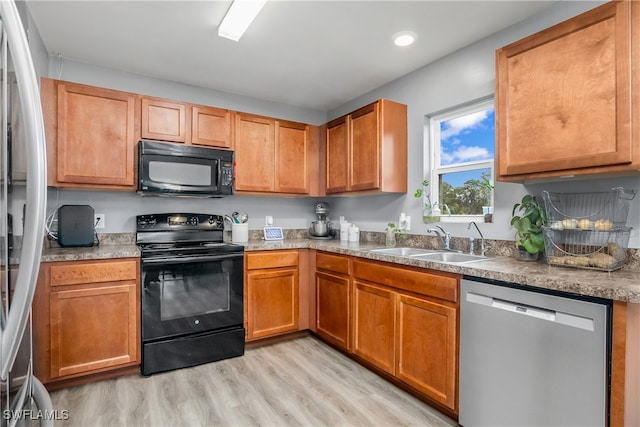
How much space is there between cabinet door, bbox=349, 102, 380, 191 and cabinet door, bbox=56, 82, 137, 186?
1.86 meters

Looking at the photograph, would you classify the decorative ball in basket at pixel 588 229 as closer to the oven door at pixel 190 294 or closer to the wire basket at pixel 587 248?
the wire basket at pixel 587 248

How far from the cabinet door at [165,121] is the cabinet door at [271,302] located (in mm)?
1343

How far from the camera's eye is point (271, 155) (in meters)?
3.36

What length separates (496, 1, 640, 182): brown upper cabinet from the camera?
145 cm

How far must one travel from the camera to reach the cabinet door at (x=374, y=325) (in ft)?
7.41

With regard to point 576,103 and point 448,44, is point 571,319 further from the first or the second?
point 448,44

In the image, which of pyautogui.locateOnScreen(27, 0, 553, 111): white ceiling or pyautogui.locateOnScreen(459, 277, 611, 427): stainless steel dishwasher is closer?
pyautogui.locateOnScreen(459, 277, 611, 427): stainless steel dishwasher

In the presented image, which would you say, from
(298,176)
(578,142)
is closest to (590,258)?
(578,142)

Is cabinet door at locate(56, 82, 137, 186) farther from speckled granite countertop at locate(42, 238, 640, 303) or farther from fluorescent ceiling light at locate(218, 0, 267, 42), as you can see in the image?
fluorescent ceiling light at locate(218, 0, 267, 42)

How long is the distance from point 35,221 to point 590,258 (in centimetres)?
217

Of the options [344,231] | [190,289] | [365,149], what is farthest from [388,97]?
[190,289]

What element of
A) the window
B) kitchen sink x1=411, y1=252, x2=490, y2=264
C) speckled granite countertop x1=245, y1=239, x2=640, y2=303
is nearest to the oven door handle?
speckled granite countertop x1=245, y1=239, x2=640, y2=303

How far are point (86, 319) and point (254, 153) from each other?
1.88 m

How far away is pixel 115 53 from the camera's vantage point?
259 centimetres
